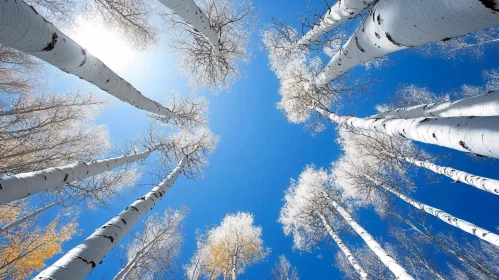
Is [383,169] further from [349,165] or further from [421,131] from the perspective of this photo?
[421,131]

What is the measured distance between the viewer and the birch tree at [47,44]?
1.75m

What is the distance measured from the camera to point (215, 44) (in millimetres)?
6531

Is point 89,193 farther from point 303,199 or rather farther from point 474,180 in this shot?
point 474,180

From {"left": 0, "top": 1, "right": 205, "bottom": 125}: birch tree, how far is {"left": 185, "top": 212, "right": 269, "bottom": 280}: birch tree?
10126mm

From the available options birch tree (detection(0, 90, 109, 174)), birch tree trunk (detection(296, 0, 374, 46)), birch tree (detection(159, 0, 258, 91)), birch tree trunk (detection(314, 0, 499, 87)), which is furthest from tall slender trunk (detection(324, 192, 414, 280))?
birch tree (detection(0, 90, 109, 174))

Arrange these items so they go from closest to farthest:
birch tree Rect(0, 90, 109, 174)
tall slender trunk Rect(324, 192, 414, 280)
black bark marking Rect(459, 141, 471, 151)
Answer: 1. black bark marking Rect(459, 141, 471, 151)
2. tall slender trunk Rect(324, 192, 414, 280)
3. birch tree Rect(0, 90, 109, 174)

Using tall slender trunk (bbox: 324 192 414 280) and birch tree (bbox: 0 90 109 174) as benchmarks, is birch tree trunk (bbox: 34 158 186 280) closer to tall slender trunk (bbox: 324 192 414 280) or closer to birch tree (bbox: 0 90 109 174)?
birch tree (bbox: 0 90 109 174)

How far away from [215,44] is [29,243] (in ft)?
33.7

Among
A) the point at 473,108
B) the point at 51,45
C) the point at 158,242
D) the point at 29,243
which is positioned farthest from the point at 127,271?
the point at 473,108

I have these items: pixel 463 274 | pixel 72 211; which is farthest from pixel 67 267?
pixel 463 274

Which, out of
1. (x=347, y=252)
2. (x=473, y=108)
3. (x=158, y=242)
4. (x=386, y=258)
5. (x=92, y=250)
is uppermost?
(x=158, y=242)

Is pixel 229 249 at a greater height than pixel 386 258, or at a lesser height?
greater

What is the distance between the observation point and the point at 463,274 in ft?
38.2

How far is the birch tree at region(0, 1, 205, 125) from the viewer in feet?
5.74
